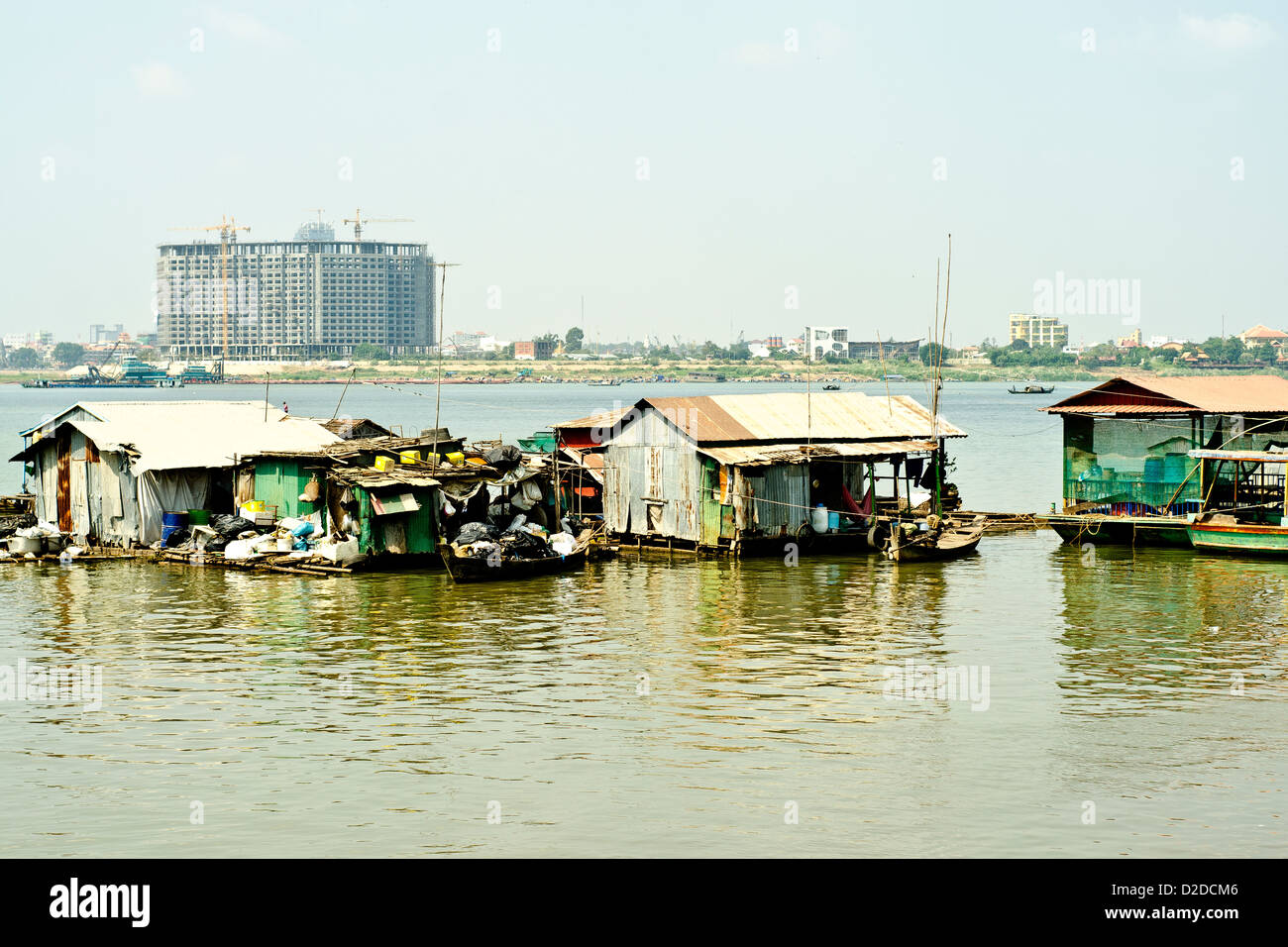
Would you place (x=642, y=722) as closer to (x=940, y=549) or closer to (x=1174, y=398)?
(x=940, y=549)

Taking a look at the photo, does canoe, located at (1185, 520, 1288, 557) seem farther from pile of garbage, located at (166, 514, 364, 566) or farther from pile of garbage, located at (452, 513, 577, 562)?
pile of garbage, located at (166, 514, 364, 566)

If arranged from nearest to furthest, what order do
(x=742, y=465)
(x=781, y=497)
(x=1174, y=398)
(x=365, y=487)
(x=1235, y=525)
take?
(x=365, y=487), (x=742, y=465), (x=1235, y=525), (x=781, y=497), (x=1174, y=398)

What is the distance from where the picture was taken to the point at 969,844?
14312 mm

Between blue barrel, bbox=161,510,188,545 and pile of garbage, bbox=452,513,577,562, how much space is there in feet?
27.3

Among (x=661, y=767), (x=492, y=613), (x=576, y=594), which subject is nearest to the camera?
(x=661, y=767)

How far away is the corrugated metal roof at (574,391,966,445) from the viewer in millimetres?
37938

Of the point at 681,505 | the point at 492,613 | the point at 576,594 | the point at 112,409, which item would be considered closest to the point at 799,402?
the point at 681,505

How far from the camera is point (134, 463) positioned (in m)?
36.7

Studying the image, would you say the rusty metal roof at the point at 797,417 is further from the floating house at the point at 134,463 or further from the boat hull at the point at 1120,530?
the floating house at the point at 134,463

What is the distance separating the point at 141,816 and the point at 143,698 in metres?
6.12

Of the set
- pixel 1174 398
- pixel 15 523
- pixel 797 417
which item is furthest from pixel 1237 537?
pixel 15 523

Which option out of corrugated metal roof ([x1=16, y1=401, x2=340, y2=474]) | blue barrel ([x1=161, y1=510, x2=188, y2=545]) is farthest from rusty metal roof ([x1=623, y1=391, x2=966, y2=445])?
blue barrel ([x1=161, y1=510, x2=188, y2=545])

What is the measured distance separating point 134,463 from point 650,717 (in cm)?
2248
